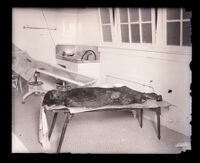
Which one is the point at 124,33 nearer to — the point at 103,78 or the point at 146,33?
the point at 146,33

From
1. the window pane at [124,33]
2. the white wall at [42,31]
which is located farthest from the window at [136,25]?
the white wall at [42,31]

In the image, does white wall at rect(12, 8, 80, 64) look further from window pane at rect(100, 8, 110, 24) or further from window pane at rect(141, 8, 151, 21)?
window pane at rect(141, 8, 151, 21)

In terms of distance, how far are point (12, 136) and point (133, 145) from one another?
952 millimetres

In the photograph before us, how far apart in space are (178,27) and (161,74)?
0.38m

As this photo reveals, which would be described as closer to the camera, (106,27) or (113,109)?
(113,109)

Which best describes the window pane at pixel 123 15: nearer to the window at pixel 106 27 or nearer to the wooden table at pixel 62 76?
the window at pixel 106 27

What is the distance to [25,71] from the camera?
89.5 inches

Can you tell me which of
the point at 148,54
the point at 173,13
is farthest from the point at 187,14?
the point at 148,54

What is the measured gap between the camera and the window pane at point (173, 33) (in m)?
2.13

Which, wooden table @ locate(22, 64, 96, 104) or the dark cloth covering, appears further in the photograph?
wooden table @ locate(22, 64, 96, 104)

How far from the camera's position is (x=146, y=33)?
2215 millimetres

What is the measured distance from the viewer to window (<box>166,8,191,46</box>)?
2104 millimetres

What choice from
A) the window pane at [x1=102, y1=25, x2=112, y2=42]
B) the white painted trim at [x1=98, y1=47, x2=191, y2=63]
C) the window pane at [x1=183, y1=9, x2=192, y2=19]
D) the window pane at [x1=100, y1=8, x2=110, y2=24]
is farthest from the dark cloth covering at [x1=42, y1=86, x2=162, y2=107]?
the window pane at [x1=183, y1=9, x2=192, y2=19]
